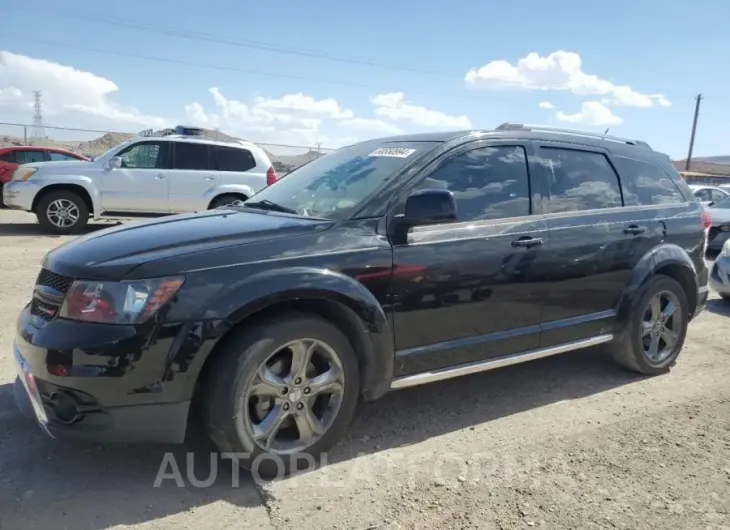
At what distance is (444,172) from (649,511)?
2.12 metres

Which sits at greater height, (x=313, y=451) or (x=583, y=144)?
(x=583, y=144)

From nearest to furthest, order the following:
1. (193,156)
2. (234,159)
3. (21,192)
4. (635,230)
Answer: (635,230)
(21,192)
(193,156)
(234,159)

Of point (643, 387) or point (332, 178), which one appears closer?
point (332, 178)

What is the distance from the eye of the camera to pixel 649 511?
114 inches

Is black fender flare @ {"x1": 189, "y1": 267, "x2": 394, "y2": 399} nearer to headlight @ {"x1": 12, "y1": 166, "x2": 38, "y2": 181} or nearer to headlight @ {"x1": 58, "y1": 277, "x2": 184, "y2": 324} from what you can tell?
headlight @ {"x1": 58, "y1": 277, "x2": 184, "y2": 324}

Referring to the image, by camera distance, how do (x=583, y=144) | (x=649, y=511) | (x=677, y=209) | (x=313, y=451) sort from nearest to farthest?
(x=649, y=511), (x=313, y=451), (x=583, y=144), (x=677, y=209)

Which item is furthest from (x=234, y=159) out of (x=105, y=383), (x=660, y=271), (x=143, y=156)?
(x=105, y=383)

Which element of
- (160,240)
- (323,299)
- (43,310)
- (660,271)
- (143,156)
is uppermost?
(143,156)

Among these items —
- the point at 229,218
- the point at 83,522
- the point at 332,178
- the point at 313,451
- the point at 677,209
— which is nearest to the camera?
the point at 83,522

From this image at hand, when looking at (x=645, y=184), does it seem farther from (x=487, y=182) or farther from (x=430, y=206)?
(x=430, y=206)

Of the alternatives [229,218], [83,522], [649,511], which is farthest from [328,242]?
[649,511]

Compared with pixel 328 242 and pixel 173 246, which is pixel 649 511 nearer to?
pixel 328 242

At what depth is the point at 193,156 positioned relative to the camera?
39.1ft

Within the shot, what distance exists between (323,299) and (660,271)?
2.98 metres
